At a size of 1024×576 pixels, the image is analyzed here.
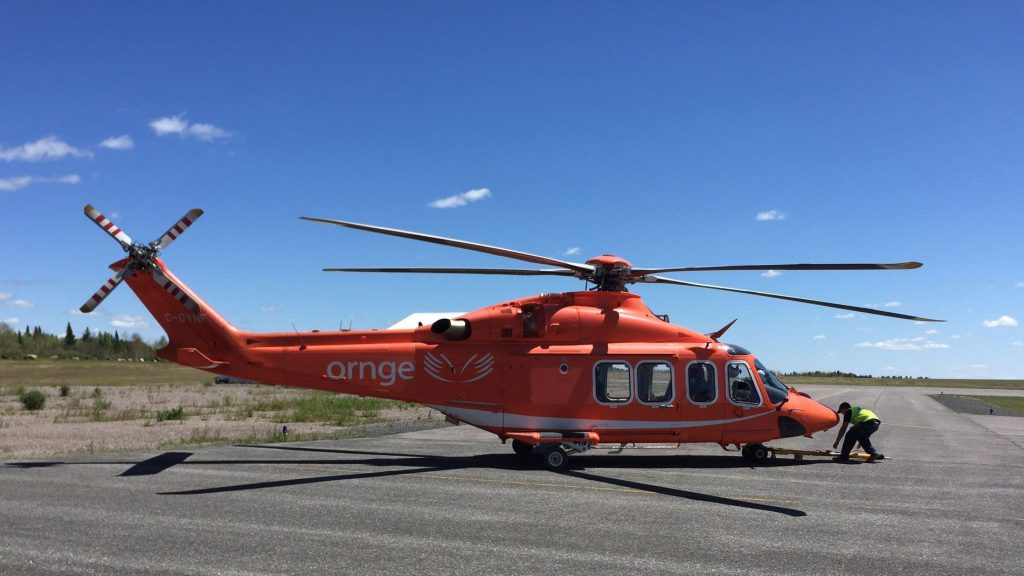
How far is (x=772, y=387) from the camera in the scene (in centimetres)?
1595

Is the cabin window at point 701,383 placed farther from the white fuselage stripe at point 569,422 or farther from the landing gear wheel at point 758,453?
the landing gear wheel at point 758,453

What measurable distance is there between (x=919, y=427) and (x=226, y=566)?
28584 millimetres

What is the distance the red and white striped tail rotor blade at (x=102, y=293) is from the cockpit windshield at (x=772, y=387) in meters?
15.2

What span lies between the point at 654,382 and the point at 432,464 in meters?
5.45

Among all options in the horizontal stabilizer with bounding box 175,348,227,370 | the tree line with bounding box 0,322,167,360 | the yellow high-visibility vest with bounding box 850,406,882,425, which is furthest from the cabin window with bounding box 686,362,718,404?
the tree line with bounding box 0,322,167,360

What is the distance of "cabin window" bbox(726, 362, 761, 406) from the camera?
1551 cm

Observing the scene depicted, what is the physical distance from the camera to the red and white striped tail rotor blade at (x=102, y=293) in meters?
14.8

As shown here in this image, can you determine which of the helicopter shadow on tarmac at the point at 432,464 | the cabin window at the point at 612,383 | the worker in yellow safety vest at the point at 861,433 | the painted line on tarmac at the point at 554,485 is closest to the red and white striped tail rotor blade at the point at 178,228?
the helicopter shadow on tarmac at the point at 432,464

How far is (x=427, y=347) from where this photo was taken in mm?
16047

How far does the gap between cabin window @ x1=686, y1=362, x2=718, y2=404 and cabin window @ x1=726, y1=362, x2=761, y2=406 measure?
0.40m

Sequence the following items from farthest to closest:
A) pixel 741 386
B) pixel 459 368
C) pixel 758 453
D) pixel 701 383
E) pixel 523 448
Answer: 1. pixel 523 448
2. pixel 758 453
3. pixel 459 368
4. pixel 741 386
5. pixel 701 383

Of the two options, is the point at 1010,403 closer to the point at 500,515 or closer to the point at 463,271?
the point at 463,271

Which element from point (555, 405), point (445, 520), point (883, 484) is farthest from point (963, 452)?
point (445, 520)

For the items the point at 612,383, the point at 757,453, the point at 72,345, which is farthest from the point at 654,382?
the point at 72,345
